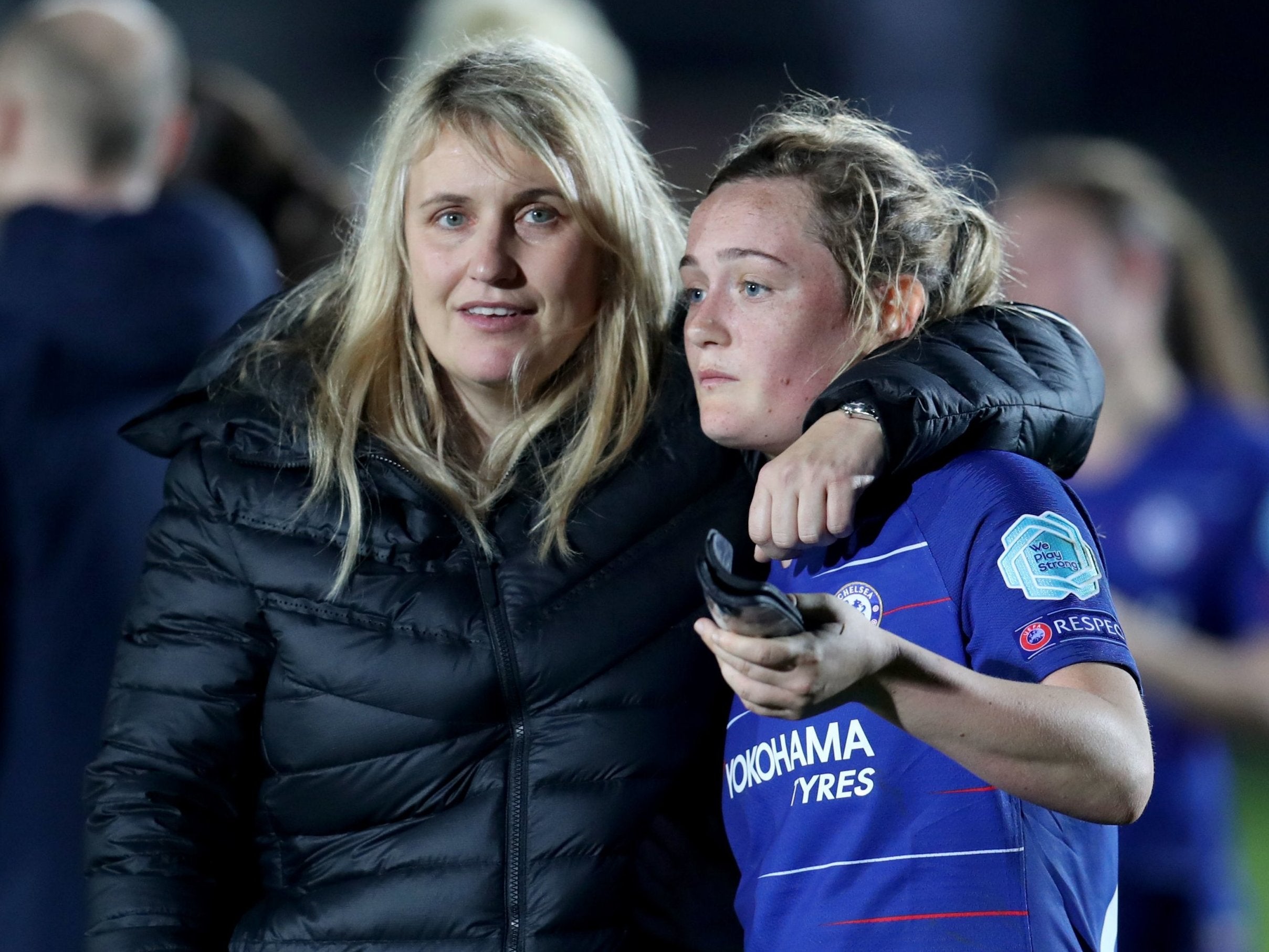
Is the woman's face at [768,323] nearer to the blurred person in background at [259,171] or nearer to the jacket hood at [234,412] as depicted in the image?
the jacket hood at [234,412]

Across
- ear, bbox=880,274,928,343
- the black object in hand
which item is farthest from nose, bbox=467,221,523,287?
the black object in hand

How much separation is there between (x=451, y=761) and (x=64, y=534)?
4.29 ft

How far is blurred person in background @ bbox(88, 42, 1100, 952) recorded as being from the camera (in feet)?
5.74

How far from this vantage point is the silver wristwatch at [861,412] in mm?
1509

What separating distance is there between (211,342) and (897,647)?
4.61 ft

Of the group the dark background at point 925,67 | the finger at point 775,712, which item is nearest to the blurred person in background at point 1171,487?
the finger at point 775,712

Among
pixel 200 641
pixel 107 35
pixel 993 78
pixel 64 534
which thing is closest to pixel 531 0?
pixel 107 35

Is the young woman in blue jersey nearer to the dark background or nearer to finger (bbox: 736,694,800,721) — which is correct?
finger (bbox: 736,694,800,721)

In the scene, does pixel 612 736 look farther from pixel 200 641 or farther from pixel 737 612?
pixel 737 612

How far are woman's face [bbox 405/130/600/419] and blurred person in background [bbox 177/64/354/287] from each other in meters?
1.45

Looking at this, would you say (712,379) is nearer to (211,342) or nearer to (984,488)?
(984,488)

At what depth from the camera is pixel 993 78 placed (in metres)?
12.5

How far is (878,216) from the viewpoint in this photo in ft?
5.74

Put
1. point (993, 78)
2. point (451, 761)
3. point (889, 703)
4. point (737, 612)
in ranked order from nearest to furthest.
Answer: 1. point (737, 612)
2. point (889, 703)
3. point (451, 761)
4. point (993, 78)
